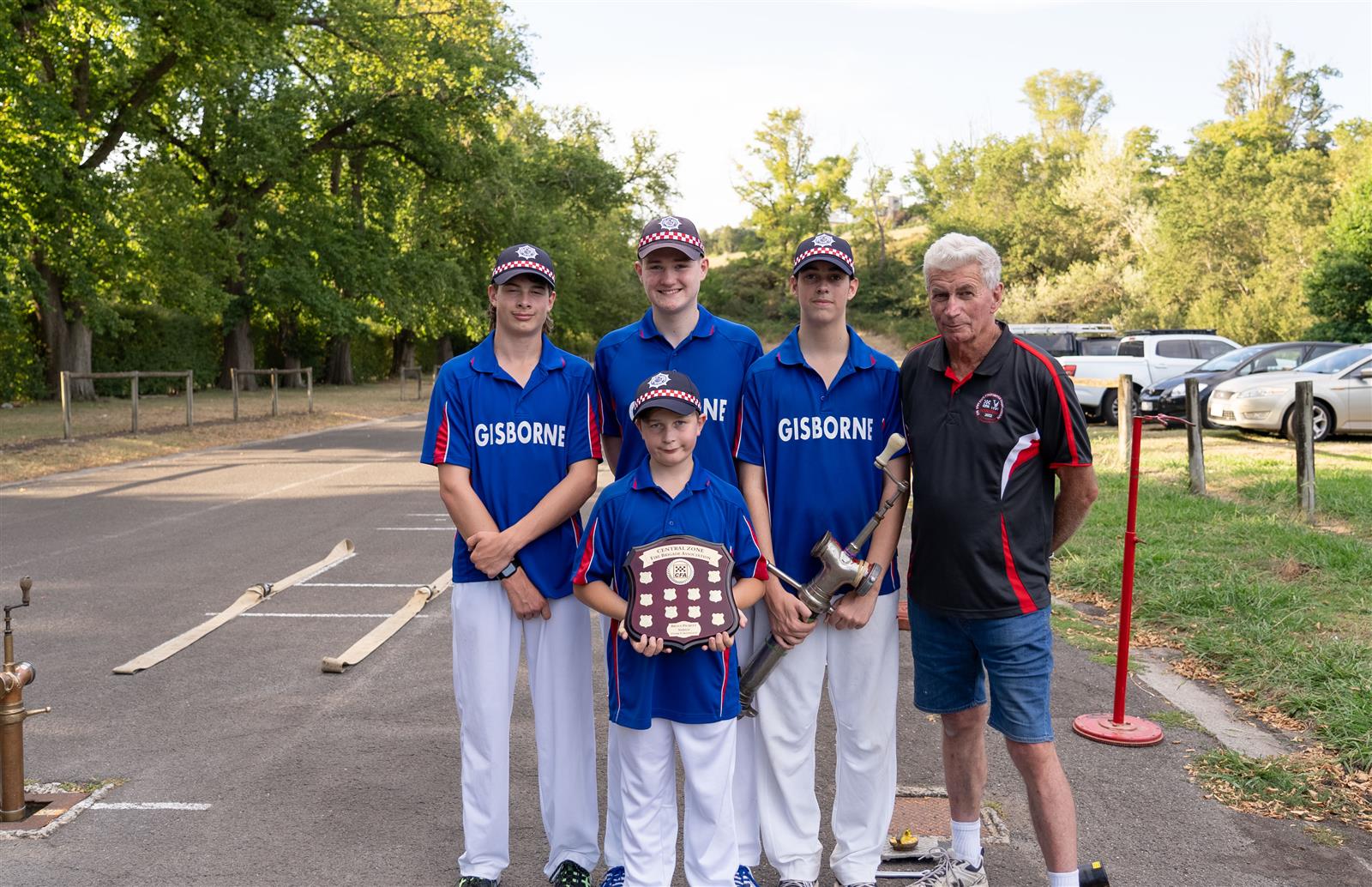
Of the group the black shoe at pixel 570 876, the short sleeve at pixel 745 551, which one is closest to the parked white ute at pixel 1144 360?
the short sleeve at pixel 745 551

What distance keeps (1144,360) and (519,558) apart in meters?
22.8

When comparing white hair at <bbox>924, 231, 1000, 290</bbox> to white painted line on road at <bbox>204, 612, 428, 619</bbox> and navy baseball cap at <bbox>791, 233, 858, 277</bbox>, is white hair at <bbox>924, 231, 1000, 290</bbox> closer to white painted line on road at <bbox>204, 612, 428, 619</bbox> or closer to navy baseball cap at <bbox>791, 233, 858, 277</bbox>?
navy baseball cap at <bbox>791, 233, 858, 277</bbox>

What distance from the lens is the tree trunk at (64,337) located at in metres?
26.8

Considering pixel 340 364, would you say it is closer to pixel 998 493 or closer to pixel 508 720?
pixel 508 720

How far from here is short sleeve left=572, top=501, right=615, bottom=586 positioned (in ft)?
12.0

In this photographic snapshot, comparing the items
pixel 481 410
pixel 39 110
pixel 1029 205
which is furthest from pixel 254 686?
pixel 1029 205

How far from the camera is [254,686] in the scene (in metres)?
6.23

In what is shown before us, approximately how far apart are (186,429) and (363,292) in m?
12.0

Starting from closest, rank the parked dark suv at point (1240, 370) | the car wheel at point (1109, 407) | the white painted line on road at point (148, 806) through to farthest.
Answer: the white painted line on road at point (148, 806) < the parked dark suv at point (1240, 370) < the car wheel at point (1109, 407)

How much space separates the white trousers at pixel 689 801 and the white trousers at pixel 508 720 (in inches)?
13.4

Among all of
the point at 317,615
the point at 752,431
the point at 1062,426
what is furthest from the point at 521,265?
the point at 317,615

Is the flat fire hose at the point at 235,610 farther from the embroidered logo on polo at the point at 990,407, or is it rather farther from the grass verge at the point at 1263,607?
the grass verge at the point at 1263,607

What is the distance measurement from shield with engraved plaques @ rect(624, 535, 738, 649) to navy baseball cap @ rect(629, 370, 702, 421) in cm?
42

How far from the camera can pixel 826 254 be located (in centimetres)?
378
